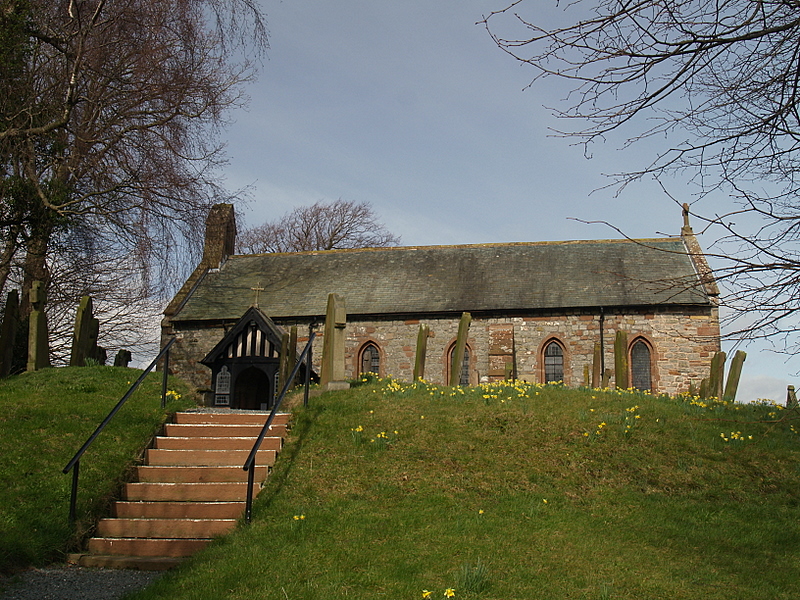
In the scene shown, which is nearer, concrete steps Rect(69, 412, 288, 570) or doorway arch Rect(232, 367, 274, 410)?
concrete steps Rect(69, 412, 288, 570)

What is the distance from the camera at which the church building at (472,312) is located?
23203mm

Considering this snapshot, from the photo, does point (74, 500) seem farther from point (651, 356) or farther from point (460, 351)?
point (651, 356)

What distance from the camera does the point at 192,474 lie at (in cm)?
945

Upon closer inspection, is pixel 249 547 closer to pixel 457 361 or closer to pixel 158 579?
pixel 158 579

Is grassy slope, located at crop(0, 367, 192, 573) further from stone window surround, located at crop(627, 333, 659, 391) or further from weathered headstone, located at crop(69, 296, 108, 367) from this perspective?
stone window surround, located at crop(627, 333, 659, 391)

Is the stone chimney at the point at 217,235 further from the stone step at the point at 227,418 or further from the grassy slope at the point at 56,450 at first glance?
the stone step at the point at 227,418

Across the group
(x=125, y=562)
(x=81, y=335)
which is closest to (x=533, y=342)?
(x=81, y=335)

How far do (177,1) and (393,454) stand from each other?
1225cm

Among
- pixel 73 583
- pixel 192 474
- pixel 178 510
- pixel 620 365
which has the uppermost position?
pixel 620 365

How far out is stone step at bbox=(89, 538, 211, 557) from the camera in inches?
312

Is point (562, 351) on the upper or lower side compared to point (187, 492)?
upper

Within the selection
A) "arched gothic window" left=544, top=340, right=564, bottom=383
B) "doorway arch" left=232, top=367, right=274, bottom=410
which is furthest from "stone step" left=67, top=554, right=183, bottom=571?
"arched gothic window" left=544, top=340, right=564, bottom=383

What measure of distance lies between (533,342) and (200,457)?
51.7ft

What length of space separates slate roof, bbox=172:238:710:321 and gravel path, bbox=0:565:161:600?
17.7m
